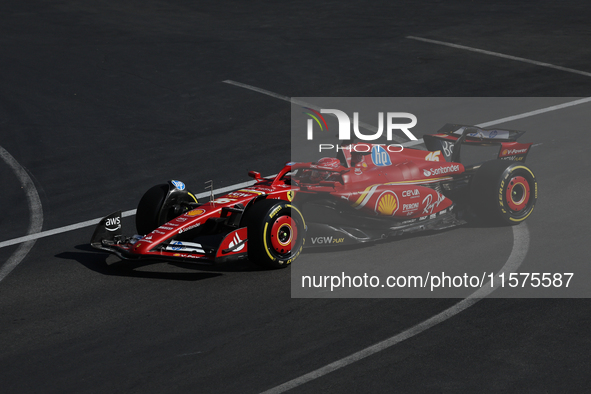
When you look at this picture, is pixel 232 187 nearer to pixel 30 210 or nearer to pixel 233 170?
pixel 233 170

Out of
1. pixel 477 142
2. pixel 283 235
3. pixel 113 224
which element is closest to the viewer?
pixel 283 235

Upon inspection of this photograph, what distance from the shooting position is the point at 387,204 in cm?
1135

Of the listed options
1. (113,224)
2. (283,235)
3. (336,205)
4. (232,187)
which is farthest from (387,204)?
A: (232,187)

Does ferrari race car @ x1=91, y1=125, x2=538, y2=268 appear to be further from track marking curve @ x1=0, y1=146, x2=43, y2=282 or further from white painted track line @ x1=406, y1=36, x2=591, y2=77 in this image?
white painted track line @ x1=406, y1=36, x2=591, y2=77

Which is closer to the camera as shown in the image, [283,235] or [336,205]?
[283,235]

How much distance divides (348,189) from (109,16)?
65.7 ft

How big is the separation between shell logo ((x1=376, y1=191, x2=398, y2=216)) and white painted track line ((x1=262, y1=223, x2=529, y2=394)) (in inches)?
69.2

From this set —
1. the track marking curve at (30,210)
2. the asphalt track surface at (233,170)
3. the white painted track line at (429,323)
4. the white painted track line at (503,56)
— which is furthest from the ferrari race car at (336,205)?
the white painted track line at (503,56)

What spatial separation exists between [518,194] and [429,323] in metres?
3.84

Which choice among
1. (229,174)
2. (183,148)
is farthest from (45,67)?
(229,174)

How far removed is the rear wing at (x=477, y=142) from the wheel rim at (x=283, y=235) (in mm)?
3114

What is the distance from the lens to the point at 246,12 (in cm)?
2912

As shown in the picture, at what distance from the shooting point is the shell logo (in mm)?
11312

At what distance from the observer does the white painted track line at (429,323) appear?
7.90 m
